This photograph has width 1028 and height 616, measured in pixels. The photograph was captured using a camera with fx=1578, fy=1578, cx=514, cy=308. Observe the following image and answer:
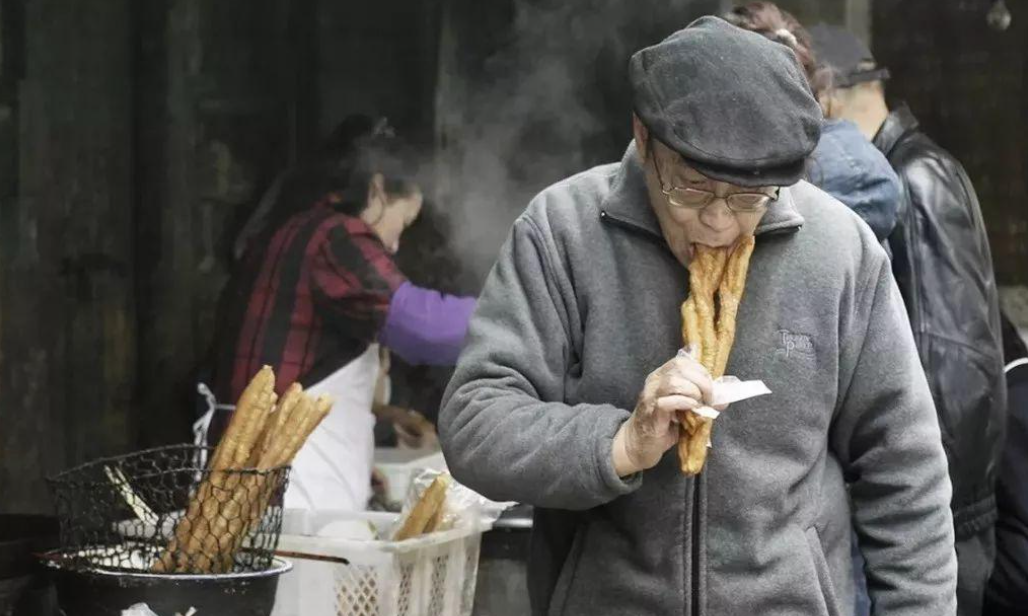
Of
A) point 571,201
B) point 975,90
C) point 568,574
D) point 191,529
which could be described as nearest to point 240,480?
point 191,529

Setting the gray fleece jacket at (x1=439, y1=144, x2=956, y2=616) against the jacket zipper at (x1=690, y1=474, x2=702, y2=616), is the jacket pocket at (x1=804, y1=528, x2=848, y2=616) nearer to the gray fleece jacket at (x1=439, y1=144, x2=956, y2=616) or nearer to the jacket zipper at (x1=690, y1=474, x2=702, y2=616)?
the gray fleece jacket at (x1=439, y1=144, x2=956, y2=616)

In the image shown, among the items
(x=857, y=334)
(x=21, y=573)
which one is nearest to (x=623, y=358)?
(x=857, y=334)

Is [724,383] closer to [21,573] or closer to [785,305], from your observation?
[785,305]

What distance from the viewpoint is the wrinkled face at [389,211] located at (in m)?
Answer: 4.72

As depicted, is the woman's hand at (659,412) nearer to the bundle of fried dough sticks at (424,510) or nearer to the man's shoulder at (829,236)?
the man's shoulder at (829,236)

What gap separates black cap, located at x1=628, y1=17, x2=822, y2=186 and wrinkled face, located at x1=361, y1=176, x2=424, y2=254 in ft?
7.16

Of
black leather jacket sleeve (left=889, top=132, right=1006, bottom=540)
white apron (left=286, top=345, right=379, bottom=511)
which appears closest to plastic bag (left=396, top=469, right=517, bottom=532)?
white apron (left=286, top=345, right=379, bottom=511)

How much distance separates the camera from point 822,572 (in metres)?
2.69

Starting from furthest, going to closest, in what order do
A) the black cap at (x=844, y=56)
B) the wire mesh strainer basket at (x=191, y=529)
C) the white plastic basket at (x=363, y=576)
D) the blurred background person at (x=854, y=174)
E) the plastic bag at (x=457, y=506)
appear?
the black cap at (x=844, y=56), the plastic bag at (x=457, y=506), the white plastic basket at (x=363, y=576), the blurred background person at (x=854, y=174), the wire mesh strainer basket at (x=191, y=529)

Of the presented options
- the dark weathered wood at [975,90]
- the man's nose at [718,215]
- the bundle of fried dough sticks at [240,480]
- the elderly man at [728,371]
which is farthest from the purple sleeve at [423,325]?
the man's nose at [718,215]

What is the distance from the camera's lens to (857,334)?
2.70 meters

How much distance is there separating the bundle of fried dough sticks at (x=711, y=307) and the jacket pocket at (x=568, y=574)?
0.84 feet

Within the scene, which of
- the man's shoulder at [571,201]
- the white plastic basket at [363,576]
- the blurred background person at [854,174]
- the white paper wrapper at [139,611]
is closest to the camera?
the man's shoulder at [571,201]

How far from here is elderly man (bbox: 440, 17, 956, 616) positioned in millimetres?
2508
